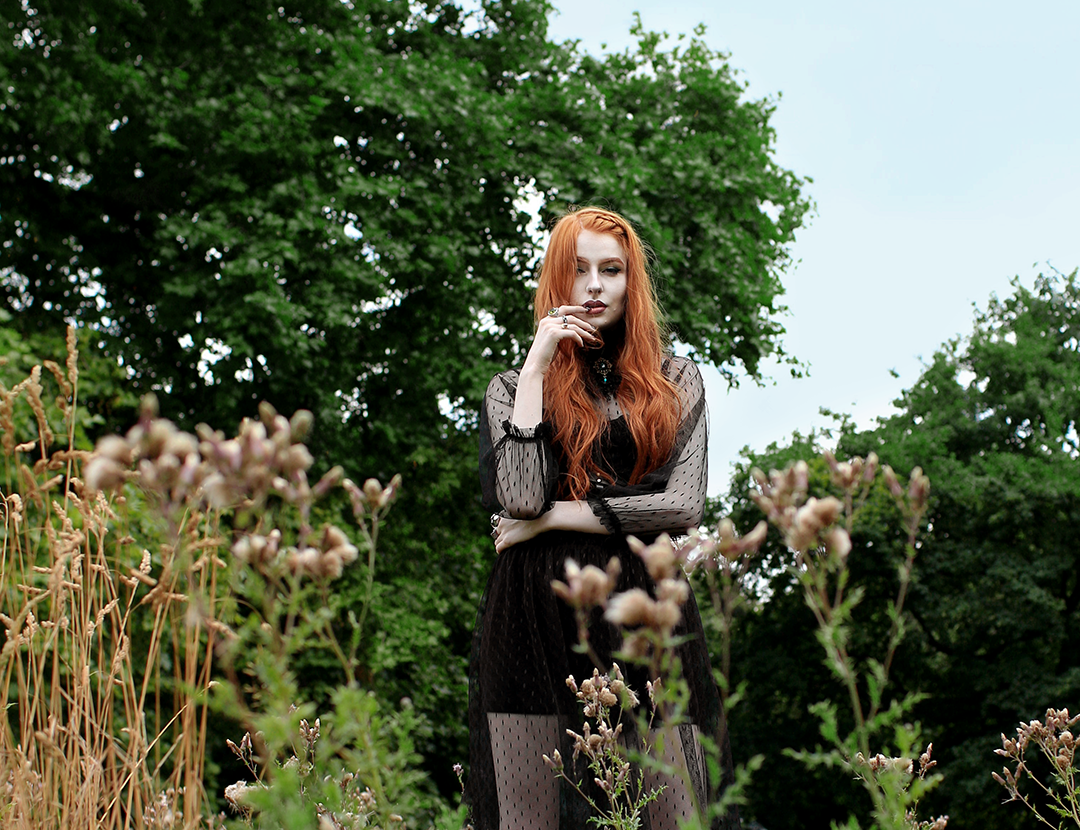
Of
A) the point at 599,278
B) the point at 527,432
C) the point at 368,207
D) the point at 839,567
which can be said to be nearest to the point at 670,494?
the point at 527,432

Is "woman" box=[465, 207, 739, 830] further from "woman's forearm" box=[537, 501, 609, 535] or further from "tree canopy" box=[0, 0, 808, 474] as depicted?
"tree canopy" box=[0, 0, 808, 474]

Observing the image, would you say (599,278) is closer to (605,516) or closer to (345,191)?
(605,516)

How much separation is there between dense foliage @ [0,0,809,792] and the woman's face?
5.44 meters

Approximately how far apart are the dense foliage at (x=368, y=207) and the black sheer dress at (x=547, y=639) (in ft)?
18.7

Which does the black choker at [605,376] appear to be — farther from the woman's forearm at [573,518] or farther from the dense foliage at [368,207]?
the dense foliage at [368,207]

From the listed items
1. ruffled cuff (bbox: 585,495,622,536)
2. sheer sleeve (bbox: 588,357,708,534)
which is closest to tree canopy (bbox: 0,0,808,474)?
sheer sleeve (bbox: 588,357,708,534)

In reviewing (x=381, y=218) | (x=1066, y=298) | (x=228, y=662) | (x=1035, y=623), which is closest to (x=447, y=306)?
(x=381, y=218)

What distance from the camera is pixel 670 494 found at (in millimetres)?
2312

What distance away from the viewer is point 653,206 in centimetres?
975

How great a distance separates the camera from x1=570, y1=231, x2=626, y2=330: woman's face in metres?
2.56

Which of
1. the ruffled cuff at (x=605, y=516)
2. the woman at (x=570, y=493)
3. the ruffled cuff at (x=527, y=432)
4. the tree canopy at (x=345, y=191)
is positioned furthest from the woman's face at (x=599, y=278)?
the tree canopy at (x=345, y=191)

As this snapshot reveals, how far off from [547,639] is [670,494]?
17.6 inches

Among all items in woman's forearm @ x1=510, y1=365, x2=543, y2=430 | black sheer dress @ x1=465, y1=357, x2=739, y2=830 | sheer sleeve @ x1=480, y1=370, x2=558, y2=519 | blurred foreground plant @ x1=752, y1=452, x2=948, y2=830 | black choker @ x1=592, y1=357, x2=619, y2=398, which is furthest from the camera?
black choker @ x1=592, y1=357, x2=619, y2=398

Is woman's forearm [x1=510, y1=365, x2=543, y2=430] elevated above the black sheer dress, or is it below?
above
